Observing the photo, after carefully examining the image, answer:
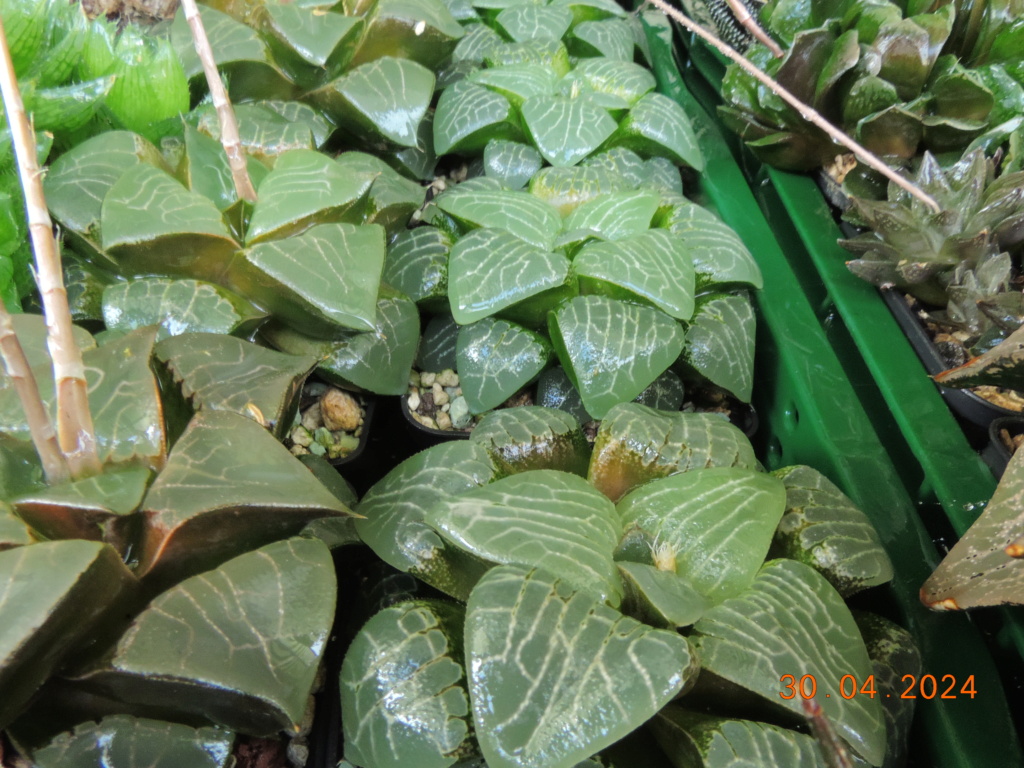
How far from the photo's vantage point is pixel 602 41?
1321mm

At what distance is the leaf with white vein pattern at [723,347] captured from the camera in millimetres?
879

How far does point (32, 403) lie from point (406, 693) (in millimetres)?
320

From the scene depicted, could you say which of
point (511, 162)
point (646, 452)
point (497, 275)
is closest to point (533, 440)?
point (646, 452)

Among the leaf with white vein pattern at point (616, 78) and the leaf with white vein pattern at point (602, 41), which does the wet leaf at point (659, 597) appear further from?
the leaf with white vein pattern at point (602, 41)

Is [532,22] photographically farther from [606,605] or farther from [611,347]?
[606,605]

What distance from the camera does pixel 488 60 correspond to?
1229mm

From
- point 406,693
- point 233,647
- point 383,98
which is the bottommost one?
point 406,693

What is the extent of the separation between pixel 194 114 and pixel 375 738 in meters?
0.79

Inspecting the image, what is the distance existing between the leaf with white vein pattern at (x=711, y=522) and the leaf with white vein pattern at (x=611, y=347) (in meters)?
0.18

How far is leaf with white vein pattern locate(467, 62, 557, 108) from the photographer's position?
43.9 inches

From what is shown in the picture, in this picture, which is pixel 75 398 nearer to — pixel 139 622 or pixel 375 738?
pixel 139 622

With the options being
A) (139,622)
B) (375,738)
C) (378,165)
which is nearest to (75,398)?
(139,622)

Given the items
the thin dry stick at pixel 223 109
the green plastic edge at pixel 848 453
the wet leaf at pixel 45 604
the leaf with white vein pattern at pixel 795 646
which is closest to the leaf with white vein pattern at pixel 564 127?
the green plastic edge at pixel 848 453

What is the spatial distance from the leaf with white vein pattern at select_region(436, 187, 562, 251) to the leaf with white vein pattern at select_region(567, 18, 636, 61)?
1.73 ft
